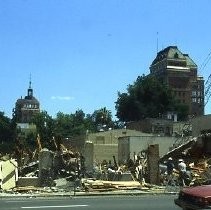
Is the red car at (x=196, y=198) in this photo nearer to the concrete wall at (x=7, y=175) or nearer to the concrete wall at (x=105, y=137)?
the concrete wall at (x=7, y=175)

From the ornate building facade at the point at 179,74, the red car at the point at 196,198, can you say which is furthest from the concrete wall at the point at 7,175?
the ornate building facade at the point at 179,74

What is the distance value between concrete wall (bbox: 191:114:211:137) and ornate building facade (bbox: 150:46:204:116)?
378 ft

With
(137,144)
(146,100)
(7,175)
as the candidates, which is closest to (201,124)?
(137,144)

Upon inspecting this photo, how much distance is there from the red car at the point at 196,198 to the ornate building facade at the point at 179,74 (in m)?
159

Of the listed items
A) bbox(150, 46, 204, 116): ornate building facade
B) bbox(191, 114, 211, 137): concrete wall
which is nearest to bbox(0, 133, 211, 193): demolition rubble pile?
bbox(191, 114, 211, 137): concrete wall

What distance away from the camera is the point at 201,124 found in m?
56.5

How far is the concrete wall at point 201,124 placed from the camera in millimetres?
55216

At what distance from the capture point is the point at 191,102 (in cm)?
17712

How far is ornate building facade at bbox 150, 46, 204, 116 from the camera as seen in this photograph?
17788 centimetres

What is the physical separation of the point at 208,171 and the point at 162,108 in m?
79.8

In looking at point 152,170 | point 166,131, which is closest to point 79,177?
point 152,170

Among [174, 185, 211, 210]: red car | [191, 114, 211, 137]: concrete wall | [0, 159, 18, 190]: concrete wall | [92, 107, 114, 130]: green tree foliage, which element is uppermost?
[92, 107, 114, 130]: green tree foliage

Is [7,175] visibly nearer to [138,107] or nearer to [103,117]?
[138,107]

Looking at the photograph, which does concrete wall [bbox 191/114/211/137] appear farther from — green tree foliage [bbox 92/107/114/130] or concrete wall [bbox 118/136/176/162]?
green tree foliage [bbox 92/107/114/130]
